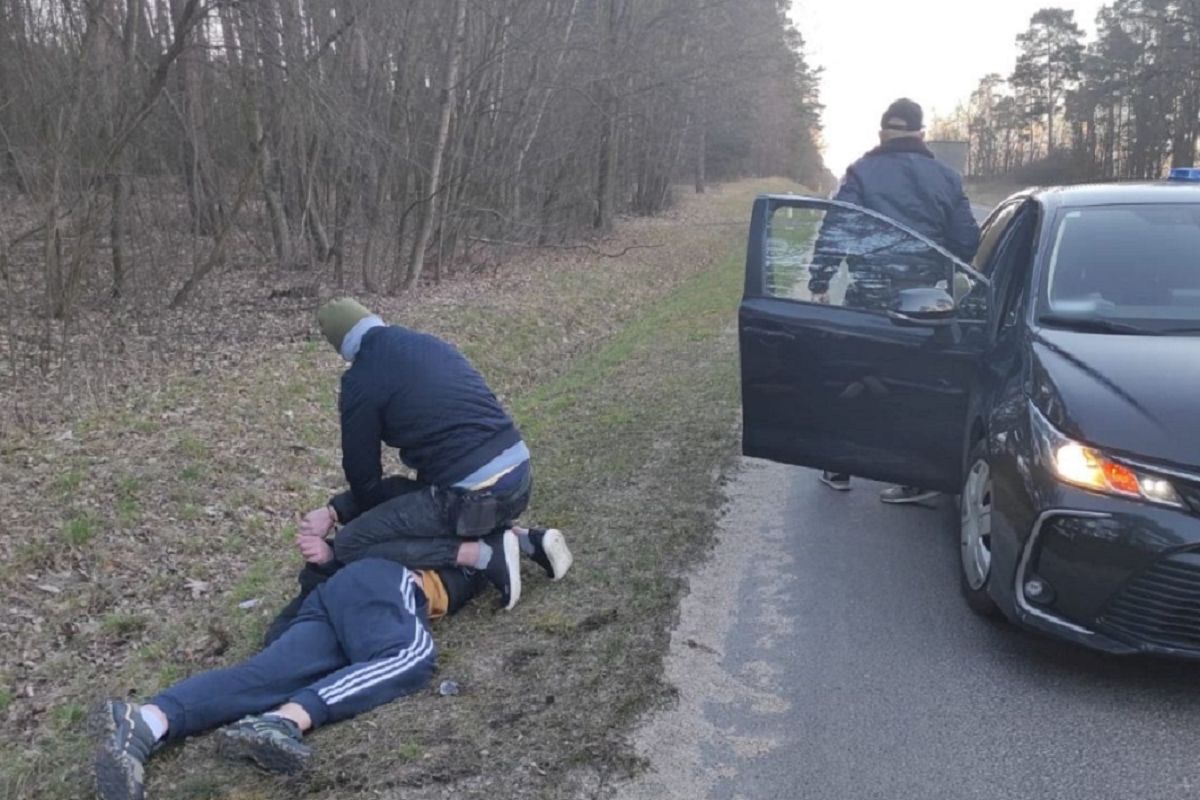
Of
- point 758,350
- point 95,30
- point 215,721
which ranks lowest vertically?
point 215,721

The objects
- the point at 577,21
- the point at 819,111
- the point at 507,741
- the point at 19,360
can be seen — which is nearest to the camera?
the point at 507,741

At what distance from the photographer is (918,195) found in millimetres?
6766

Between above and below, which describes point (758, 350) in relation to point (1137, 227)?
below

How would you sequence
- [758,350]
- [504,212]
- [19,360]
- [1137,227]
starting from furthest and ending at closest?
[504,212] → [19,360] → [758,350] → [1137,227]

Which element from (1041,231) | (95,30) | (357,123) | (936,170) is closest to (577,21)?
(357,123)

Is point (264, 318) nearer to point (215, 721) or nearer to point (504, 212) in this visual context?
point (504, 212)

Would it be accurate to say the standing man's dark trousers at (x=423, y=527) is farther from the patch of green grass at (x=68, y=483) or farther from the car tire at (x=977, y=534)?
the patch of green grass at (x=68, y=483)

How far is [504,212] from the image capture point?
819 inches

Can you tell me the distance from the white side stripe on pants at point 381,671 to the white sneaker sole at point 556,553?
3.11 feet

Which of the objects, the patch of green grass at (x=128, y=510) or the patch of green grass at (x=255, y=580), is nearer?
the patch of green grass at (x=255, y=580)

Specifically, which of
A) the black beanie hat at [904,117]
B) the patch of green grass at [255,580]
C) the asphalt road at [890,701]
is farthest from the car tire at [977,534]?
the patch of green grass at [255,580]

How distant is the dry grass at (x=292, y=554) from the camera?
3.97 metres

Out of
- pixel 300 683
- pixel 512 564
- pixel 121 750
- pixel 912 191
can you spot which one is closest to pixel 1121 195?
pixel 912 191

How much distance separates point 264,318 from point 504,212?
23.8ft
